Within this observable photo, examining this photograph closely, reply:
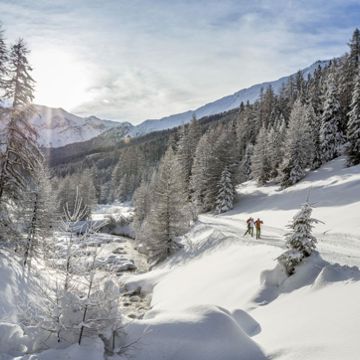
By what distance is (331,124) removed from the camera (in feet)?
165

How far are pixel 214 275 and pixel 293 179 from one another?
2879cm

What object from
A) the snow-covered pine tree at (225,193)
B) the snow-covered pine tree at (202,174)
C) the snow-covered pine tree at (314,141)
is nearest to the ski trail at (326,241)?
the snow-covered pine tree at (225,193)

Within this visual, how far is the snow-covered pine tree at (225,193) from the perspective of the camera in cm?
4909

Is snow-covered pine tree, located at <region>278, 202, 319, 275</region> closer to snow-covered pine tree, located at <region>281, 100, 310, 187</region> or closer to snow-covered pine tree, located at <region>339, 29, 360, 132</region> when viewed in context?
snow-covered pine tree, located at <region>281, 100, 310, 187</region>

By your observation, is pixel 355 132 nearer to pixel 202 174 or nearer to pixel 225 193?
pixel 225 193

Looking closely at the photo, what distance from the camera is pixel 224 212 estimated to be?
4897 centimetres

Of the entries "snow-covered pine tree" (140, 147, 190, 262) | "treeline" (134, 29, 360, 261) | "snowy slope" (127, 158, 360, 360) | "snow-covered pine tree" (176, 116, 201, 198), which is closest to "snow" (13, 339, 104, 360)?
"snowy slope" (127, 158, 360, 360)

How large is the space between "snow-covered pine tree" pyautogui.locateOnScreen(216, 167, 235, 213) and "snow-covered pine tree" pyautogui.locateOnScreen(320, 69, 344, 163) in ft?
50.8

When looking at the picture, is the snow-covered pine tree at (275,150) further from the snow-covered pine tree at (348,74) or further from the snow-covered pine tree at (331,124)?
the snow-covered pine tree at (348,74)

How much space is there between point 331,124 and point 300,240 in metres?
37.8

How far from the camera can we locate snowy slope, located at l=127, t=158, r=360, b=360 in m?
11.9

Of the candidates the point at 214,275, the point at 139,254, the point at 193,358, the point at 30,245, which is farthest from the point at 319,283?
the point at 139,254

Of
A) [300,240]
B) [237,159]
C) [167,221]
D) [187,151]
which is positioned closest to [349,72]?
[237,159]

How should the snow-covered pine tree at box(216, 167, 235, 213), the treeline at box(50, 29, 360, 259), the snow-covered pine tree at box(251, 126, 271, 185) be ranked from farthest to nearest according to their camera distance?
1. the snow-covered pine tree at box(251, 126, 271, 185)
2. the snow-covered pine tree at box(216, 167, 235, 213)
3. the treeline at box(50, 29, 360, 259)
